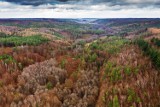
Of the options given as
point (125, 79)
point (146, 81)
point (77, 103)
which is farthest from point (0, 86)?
point (146, 81)

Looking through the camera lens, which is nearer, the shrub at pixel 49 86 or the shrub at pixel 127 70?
the shrub at pixel 49 86

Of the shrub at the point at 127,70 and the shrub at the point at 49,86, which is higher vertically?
the shrub at the point at 127,70

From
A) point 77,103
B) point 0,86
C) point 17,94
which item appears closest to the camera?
point 77,103

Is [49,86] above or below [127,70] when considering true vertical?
below

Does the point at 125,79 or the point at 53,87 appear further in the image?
the point at 53,87

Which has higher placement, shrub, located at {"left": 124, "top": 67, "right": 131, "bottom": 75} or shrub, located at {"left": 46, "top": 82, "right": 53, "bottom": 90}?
shrub, located at {"left": 124, "top": 67, "right": 131, "bottom": 75}

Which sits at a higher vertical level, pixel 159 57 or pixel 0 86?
pixel 159 57

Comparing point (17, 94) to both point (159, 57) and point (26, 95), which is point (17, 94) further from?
point (159, 57)

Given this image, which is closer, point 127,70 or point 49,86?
point 49,86

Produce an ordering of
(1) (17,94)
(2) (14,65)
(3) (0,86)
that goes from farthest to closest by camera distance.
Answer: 1. (2) (14,65)
2. (3) (0,86)
3. (1) (17,94)

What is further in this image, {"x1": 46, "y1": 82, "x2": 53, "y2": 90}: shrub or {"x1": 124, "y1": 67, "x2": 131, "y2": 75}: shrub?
{"x1": 124, "y1": 67, "x2": 131, "y2": 75}: shrub
